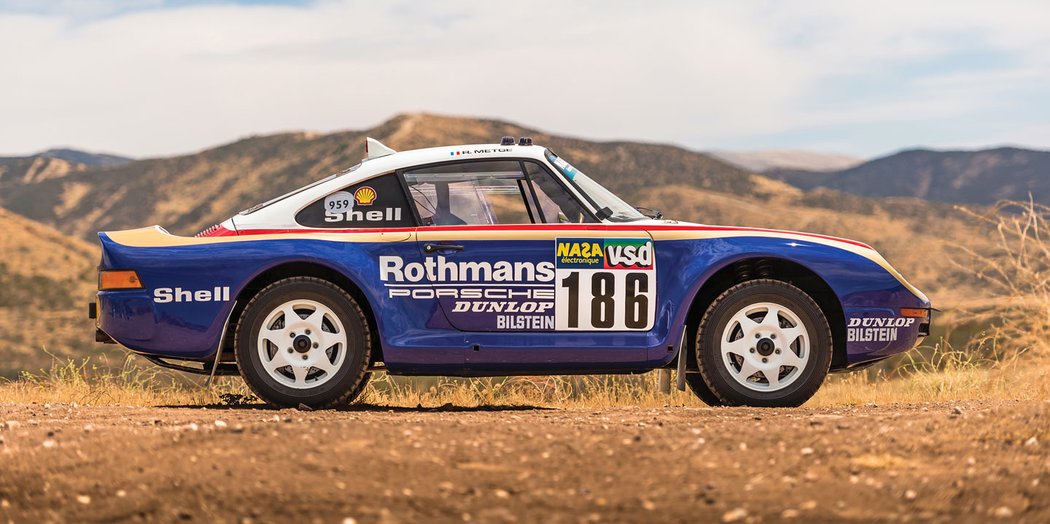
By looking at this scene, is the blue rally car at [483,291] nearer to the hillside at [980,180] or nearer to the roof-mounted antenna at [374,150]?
the roof-mounted antenna at [374,150]

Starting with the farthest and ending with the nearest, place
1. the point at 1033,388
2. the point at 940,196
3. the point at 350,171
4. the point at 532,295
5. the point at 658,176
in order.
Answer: the point at 940,196 < the point at 658,176 < the point at 1033,388 < the point at 350,171 < the point at 532,295

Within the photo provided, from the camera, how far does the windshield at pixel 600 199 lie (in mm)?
7523

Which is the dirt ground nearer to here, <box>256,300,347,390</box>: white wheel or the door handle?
<box>256,300,347,390</box>: white wheel

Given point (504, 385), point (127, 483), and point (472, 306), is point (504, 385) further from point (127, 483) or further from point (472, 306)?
point (127, 483)

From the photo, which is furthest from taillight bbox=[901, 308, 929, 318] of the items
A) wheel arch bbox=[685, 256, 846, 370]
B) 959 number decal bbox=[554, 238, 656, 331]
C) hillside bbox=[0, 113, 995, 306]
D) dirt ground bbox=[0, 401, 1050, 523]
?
hillside bbox=[0, 113, 995, 306]

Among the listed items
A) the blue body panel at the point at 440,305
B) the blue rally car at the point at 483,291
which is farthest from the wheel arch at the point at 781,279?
the blue body panel at the point at 440,305

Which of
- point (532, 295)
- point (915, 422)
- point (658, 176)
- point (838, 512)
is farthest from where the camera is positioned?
point (658, 176)


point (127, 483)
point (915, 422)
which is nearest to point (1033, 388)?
point (915, 422)

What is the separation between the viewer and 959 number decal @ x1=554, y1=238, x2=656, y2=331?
7227mm

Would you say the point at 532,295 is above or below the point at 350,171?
below

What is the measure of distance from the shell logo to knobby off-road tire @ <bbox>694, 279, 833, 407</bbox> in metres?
2.23

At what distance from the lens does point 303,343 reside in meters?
7.31

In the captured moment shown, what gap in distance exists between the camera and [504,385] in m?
10.3

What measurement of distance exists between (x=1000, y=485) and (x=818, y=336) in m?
2.65
